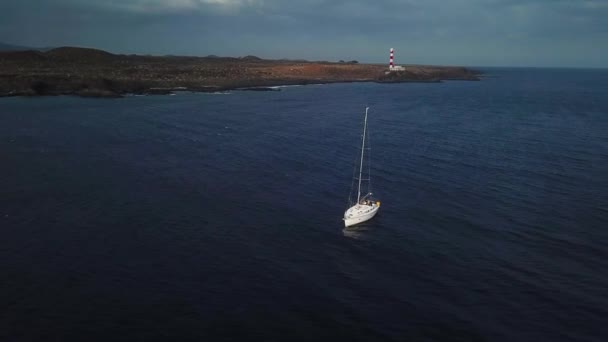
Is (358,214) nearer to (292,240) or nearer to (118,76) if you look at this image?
(292,240)

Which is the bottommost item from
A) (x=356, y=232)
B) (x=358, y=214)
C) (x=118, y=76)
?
(x=356, y=232)

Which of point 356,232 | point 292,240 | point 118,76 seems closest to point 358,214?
point 356,232

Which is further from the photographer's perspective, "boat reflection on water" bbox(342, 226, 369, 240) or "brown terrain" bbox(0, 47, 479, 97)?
"brown terrain" bbox(0, 47, 479, 97)


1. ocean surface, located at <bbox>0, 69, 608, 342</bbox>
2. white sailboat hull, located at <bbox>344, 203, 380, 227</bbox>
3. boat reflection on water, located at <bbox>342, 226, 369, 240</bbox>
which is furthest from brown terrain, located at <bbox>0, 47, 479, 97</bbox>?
boat reflection on water, located at <bbox>342, 226, 369, 240</bbox>

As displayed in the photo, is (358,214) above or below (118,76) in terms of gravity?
below

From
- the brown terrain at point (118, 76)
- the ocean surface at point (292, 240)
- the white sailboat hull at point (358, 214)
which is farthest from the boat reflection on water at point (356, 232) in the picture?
the brown terrain at point (118, 76)

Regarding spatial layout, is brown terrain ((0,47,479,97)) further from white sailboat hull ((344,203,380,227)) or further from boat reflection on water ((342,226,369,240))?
boat reflection on water ((342,226,369,240))
